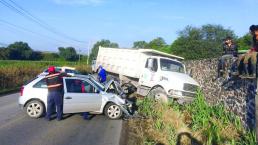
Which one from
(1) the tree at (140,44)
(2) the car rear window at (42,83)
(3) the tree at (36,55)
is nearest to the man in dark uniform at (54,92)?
(2) the car rear window at (42,83)

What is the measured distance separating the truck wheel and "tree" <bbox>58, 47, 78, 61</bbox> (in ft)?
279

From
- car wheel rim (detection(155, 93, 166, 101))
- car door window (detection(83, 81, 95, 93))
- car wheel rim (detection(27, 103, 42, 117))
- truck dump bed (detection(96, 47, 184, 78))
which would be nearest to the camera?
car wheel rim (detection(27, 103, 42, 117))

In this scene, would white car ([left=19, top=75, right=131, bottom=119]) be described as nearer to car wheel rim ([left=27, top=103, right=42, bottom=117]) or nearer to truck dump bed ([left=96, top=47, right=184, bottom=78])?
car wheel rim ([left=27, top=103, right=42, bottom=117])

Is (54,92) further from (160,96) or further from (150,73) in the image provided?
(150,73)

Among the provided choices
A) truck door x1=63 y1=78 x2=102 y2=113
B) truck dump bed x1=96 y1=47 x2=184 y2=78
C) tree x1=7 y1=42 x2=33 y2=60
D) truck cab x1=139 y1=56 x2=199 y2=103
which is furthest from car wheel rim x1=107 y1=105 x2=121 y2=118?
tree x1=7 y1=42 x2=33 y2=60

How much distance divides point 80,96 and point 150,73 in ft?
18.9

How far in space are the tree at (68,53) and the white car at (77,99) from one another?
88357 millimetres

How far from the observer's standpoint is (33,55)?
92.3 meters

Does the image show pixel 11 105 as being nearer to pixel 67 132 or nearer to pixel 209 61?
pixel 67 132

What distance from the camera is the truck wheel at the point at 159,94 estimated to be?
1686 cm

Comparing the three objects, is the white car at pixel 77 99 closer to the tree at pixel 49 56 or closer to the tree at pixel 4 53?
the tree at pixel 4 53

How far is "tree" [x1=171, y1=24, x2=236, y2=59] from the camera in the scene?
43.7m

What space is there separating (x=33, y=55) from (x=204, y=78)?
78.6 m

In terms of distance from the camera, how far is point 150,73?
719 inches
